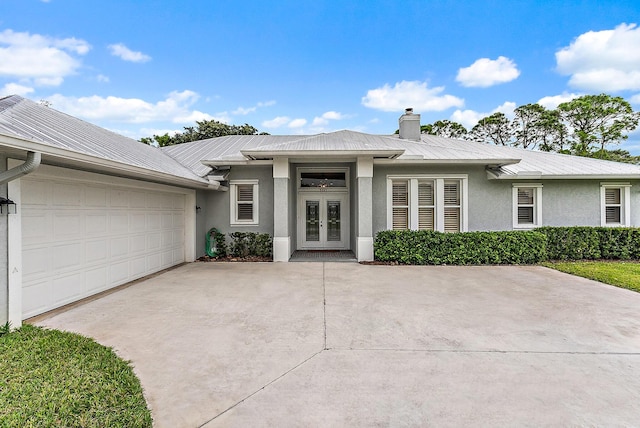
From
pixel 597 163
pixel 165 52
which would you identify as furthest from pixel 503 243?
pixel 165 52

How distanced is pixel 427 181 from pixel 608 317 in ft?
19.9

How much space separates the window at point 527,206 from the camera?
10.0 metres

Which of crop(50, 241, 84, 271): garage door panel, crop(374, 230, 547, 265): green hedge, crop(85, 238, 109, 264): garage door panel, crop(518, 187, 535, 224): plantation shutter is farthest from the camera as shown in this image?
crop(518, 187, 535, 224): plantation shutter

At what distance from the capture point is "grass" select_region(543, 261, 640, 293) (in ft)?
22.0

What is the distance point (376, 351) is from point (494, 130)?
33083 millimetres

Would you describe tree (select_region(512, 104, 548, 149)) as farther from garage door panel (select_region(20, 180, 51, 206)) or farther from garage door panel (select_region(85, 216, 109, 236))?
garage door panel (select_region(20, 180, 51, 206))

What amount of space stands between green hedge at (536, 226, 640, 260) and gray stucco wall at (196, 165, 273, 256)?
Answer: 9.26 metres

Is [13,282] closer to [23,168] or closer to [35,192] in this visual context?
[35,192]

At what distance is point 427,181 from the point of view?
392 inches

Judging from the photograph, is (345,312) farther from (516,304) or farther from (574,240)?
(574,240)

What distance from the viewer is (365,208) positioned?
9.11 m

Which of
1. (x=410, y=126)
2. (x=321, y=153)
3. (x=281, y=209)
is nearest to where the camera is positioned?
(x=321, y=153)

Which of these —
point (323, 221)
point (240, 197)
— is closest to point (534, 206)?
point (323, 221)

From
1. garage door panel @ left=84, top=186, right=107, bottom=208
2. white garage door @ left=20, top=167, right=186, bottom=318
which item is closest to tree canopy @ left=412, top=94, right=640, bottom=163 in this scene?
white garage door @ left=20, top=167, right=186, bottom=318
